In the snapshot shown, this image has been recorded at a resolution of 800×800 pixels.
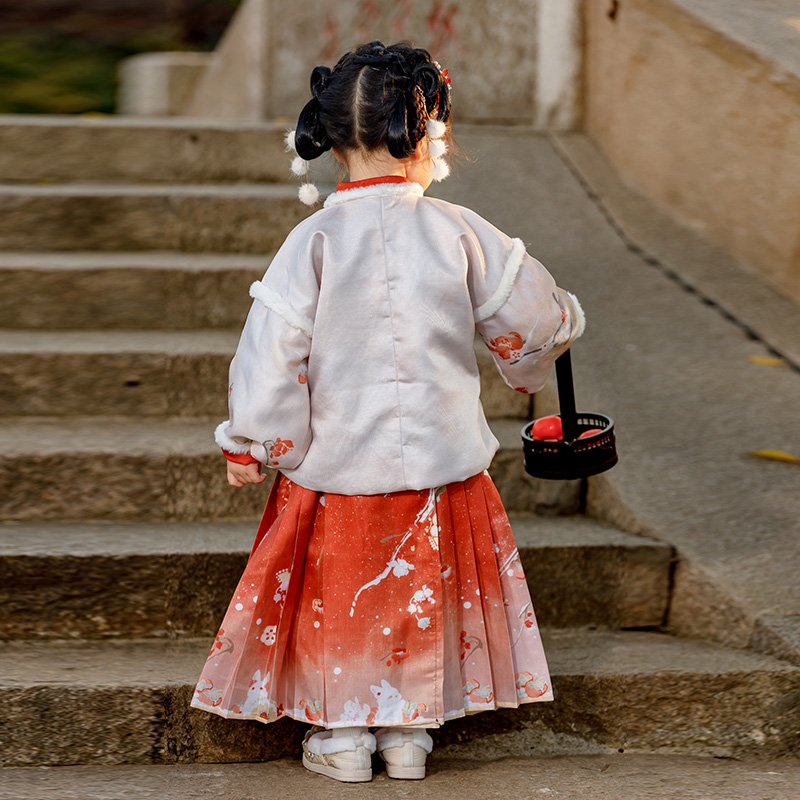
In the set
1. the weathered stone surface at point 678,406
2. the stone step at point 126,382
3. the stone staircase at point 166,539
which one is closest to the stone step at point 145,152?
the stone staircase at point 166,539

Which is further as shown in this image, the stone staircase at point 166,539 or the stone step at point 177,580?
the stone step at point 177,580

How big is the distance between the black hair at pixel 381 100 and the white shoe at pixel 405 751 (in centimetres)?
114

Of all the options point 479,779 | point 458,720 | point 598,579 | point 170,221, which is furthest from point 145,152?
point 479,779

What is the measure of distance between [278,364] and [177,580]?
0.76 m

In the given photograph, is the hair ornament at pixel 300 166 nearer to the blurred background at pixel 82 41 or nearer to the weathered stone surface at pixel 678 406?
the weathered stone surface at pixel 678 406

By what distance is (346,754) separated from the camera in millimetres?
1975

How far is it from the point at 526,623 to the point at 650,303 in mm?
1554

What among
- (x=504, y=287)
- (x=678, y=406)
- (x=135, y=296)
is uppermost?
(x=504, y=287)

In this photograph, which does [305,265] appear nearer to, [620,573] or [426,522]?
[426,522]

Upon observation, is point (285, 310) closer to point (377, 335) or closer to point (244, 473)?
point (377, 335)

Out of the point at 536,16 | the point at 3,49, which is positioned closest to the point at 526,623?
the point at 536,16

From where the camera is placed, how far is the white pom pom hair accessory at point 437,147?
1.86 m

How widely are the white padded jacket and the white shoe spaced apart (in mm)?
514

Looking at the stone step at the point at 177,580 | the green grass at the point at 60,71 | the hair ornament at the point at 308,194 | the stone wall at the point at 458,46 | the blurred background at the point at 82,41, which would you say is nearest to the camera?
the hair ornament at the point at 308,194
